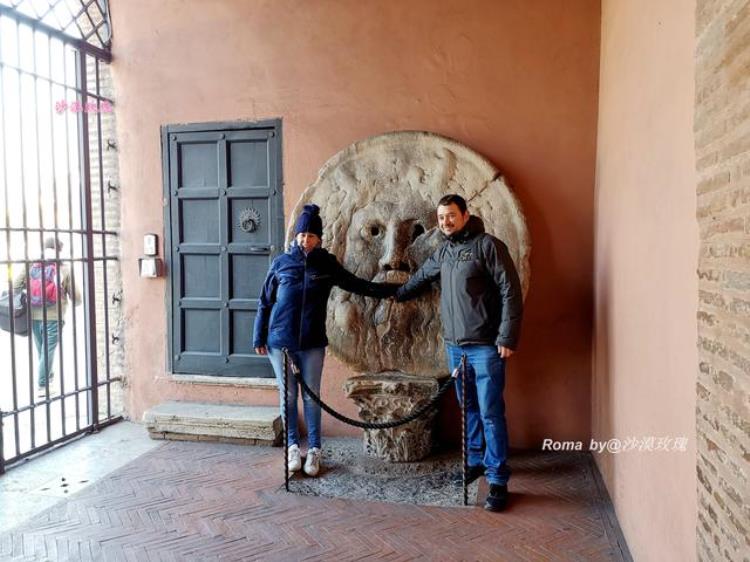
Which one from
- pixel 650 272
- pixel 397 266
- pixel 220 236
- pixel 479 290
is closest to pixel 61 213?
pixel 220 236

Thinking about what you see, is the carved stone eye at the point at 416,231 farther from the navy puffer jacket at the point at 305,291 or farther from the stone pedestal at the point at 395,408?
the stone pedestal at the point at 395,408

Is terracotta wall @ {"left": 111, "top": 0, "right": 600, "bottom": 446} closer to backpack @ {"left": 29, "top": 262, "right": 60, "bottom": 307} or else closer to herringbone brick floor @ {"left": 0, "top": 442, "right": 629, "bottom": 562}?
backpack @ {"left": 29, "top": 262, "right": 60, "bottom": 307}

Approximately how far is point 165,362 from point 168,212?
4.50 feet

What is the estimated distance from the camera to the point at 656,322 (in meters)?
2.53

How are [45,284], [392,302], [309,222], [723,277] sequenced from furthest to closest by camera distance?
[45,284]
[392,302]
[309,222]
[723,277]

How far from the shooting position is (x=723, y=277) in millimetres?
1729

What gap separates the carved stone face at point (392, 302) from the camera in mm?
4387

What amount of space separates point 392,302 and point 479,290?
0.87 metres

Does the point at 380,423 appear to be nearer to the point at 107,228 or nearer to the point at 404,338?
the point at 404,338

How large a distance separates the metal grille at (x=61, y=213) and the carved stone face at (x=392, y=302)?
236 centimetres

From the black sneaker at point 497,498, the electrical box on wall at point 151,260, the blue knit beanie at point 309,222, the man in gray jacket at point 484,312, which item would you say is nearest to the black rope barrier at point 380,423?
the man in gray jacket at point 484,312

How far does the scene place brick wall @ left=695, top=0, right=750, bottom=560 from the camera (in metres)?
1.58

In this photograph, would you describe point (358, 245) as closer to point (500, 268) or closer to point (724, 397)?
point (500, 268)

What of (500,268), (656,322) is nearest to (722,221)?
(656,322)
